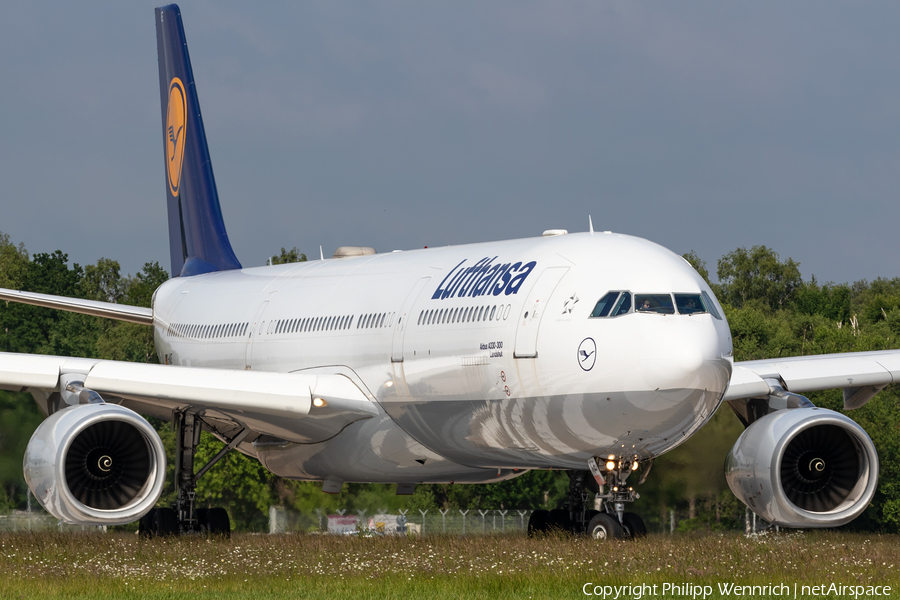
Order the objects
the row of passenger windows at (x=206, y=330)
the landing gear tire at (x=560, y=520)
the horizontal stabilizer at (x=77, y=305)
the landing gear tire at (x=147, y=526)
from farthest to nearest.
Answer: the horizontal stabilizer at (x=77, y=305), the row of passenger windows at (x=206, y=330), the landing gear tire at (x=147, y=526), the landing gear tire at (x=560, y=520)

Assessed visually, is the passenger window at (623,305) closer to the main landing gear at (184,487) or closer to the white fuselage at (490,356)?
the white fuselage at (490,356)

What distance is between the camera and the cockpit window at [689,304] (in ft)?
43.5

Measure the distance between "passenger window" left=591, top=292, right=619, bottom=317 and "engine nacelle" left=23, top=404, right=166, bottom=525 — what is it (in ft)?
16.9

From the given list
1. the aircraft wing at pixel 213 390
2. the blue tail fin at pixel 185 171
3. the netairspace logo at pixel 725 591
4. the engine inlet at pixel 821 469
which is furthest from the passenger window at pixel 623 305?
the blue tail fin at pixel 185 171

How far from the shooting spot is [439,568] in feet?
42.5

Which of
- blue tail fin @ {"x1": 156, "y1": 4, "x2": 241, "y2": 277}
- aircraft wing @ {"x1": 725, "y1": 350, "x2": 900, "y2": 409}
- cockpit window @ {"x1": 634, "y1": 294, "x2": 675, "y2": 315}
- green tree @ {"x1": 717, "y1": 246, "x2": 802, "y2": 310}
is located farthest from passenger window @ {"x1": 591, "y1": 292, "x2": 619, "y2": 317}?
green tree @ {"x1": 717, "y1": 246, "x2": 802, "y2": 310}

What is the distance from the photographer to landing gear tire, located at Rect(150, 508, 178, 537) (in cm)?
1892

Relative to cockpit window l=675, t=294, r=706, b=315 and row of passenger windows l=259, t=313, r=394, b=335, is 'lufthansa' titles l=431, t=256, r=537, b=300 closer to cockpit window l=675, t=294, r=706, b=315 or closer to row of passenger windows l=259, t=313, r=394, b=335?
row of passenger windows l=259, t=313, r=394, b=335

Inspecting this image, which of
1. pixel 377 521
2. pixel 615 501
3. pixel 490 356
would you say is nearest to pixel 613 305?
pixel 490 356

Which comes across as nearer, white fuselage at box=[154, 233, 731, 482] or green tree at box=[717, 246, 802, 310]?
white fuselage at box=[154, 233, 731, 482]

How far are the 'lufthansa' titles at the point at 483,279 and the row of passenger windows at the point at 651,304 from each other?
138 cm

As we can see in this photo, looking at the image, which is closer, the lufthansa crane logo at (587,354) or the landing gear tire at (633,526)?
the lufthansa crane logo at (587,354)

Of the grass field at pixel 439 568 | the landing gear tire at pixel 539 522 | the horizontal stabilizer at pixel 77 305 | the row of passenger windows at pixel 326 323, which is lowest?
the landing gear tire at pixel 539 522

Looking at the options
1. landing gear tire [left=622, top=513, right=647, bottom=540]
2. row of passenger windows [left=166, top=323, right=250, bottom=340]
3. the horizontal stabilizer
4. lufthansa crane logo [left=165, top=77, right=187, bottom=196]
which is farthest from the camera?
lufthansa crane logo [left=165, top=77, right=187, bottom=196]
